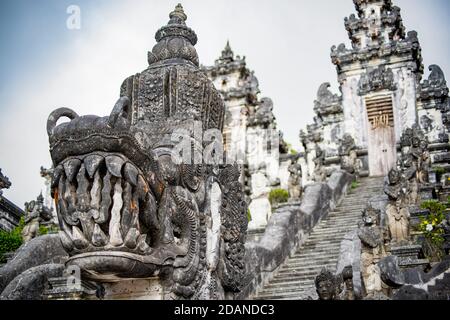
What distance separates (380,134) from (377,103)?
1244 millimetres

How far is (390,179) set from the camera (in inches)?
535

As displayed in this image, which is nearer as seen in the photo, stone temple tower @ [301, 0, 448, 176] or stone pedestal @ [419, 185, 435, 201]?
stone pedestal @ [419, 185, 435, 201]

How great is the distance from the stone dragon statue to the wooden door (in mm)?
18179

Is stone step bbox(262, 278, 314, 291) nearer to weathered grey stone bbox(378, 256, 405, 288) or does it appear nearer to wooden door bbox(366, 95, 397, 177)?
weathered grey stone bbox(378, 256, 405, 288)

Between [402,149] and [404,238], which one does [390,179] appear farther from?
[402,149]

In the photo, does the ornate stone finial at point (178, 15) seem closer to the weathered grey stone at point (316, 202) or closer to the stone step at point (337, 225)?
the weathered grey stone at point (316, 202)

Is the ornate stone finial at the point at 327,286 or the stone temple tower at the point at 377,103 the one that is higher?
the stone temple tower at the point at 377,103

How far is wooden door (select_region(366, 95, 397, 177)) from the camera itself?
81.7ft

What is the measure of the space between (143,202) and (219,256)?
1332mm

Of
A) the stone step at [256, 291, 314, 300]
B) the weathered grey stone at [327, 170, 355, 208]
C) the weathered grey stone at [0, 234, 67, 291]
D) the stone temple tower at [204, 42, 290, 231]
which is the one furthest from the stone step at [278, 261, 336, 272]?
the stone temple tower at [204, 42, 290, 231]

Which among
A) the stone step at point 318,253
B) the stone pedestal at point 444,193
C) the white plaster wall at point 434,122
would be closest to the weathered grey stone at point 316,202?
the stone step at point 318,253

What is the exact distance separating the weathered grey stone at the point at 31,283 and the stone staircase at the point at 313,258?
4416mm

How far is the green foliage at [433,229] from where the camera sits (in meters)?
11.0
